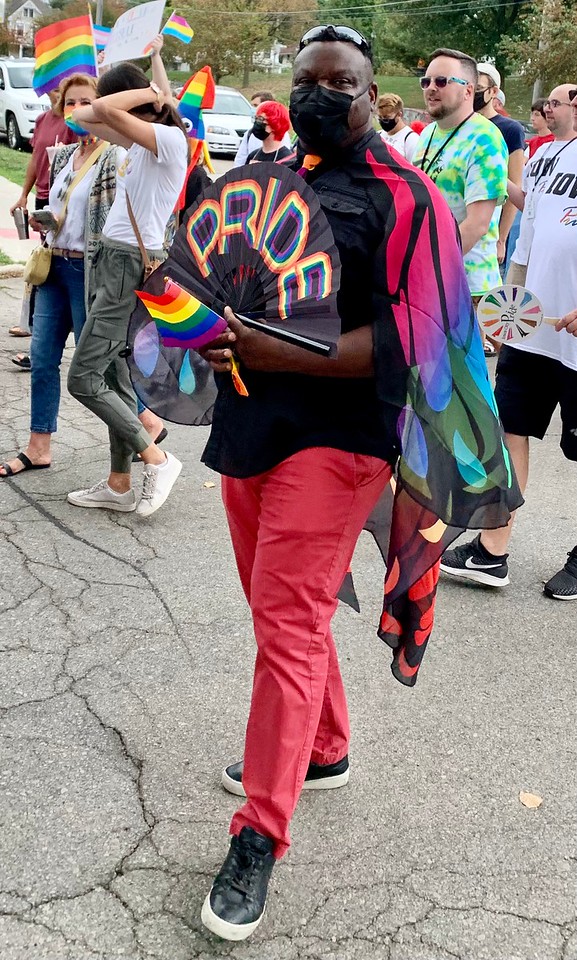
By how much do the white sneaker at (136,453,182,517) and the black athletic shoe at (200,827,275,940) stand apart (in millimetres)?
2483

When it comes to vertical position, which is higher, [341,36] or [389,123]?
[341,36]

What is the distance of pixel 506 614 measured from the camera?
13.5 feet

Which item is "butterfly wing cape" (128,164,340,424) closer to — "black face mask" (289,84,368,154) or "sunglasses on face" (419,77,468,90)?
"black face mask" (289,84,368,154)

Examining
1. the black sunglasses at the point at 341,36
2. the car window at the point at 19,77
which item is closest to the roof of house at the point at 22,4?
the car window at the point at 19,77

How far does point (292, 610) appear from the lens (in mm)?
2307

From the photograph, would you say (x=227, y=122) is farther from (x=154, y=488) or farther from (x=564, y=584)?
(x=564, y=584)

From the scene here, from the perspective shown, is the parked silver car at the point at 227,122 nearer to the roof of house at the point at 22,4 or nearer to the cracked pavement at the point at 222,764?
the cracked pavement at the point at 222,764

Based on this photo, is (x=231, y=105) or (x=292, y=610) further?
(x=231, y=105)

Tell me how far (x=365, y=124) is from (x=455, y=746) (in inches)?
73.9

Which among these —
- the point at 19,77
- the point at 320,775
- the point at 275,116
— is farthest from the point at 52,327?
the point at 19,77

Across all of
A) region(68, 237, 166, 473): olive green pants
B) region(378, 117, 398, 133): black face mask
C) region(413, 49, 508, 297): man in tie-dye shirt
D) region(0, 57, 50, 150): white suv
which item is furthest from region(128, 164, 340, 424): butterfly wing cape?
region(0, 57, 50, 150): white suv

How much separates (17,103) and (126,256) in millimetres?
18266

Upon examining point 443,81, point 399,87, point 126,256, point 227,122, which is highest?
point 443,81

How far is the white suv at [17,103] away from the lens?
67.4ft
